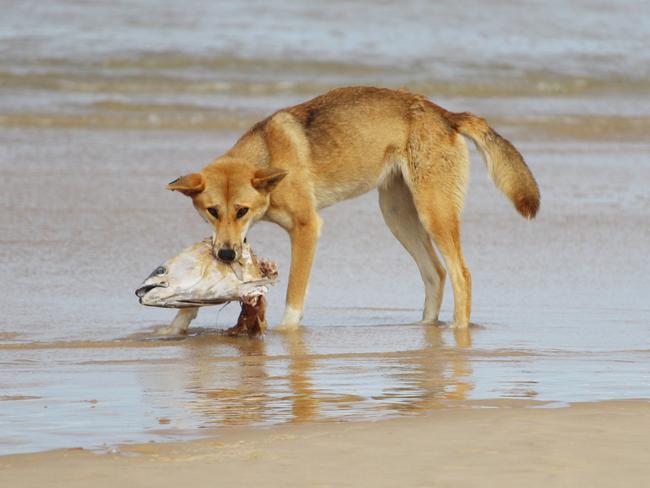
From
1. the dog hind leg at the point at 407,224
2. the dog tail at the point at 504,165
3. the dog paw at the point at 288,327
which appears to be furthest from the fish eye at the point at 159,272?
the dog tail at the point at 504,165

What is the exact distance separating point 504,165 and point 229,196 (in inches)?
82.1

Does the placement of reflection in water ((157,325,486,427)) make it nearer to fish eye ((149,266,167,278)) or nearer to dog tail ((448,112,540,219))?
fish eye ((149,266,167,278))

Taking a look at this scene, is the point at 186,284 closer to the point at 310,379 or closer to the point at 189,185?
the point at 189,185

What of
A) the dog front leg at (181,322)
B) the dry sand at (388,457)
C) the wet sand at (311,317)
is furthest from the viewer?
the dog front leg at (181,322)

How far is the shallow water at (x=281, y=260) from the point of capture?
576 cm

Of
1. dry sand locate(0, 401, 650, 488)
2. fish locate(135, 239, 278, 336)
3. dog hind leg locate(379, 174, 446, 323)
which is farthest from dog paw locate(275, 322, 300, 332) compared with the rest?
dry sand locate(0, 401, 650, 488)

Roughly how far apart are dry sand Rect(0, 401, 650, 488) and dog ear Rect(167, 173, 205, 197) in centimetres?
257

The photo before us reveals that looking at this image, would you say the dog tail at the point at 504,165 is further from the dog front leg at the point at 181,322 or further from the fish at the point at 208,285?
the dog front leg at the point at 181,322

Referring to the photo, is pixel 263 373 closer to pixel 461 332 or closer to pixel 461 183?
pixel 461 332

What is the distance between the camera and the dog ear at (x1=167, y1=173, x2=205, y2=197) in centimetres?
732

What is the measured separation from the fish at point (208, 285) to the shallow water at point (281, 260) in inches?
8.6

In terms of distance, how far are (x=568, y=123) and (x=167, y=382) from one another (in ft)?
41.3

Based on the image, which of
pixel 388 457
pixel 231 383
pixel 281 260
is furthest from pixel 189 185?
pixel 388 457

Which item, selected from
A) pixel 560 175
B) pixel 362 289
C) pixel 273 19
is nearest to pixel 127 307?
pixel 362 289
